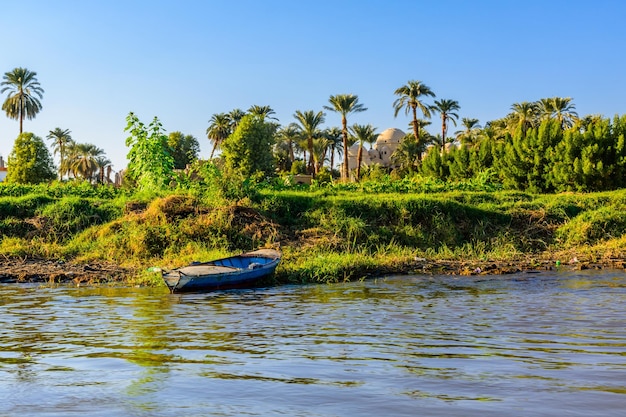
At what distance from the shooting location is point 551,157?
3603cm

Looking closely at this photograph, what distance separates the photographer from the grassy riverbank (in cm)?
1905

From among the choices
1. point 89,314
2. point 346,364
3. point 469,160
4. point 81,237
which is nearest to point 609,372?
point 346,364

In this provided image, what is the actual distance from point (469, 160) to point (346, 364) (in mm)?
41115

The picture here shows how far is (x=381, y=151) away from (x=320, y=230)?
6405cm

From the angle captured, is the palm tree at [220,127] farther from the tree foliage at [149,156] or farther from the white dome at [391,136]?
the tree foliage at [149,156]

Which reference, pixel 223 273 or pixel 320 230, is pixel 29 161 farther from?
pixel 223 273

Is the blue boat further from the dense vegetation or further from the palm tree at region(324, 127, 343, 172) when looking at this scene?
the palm tree at region(324, 127, 343, 172)

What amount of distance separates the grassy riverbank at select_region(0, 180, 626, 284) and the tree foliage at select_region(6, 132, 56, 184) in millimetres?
28224

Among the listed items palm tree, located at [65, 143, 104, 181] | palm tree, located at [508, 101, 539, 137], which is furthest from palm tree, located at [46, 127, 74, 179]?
palm tree, located at [508, 101, 539, 137]

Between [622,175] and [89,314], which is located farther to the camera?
[622,175]

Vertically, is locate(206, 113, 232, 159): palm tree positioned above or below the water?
above

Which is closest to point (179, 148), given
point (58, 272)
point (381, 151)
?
point (381, 151)

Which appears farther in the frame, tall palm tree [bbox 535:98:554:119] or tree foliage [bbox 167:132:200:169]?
tree foliage [bbox 167:132:200:169]

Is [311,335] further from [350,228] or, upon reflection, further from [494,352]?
[350,228]
